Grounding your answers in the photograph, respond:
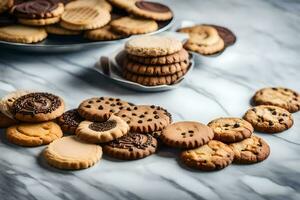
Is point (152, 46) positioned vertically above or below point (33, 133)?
above

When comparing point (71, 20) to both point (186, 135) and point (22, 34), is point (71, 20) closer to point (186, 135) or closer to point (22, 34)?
point (22, 34)

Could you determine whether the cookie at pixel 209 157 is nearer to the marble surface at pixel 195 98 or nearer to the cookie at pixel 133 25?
the marble surface at pixel 195 98

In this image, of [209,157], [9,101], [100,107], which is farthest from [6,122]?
[209,157]

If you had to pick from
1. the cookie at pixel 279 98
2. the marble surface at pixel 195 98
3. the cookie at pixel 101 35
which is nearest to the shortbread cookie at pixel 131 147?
the marble surface at pixel 195 98

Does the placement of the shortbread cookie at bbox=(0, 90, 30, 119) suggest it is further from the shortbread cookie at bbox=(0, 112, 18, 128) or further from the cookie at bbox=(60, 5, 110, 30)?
the cookie at bbox=(60, 5, 110, 30)

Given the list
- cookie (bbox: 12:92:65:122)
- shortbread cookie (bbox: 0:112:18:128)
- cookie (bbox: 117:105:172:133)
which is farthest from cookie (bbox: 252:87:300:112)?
shortbread cookie (bbox: 0:112:18:128)

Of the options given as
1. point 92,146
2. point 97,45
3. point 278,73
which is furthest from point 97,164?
point 278,73
